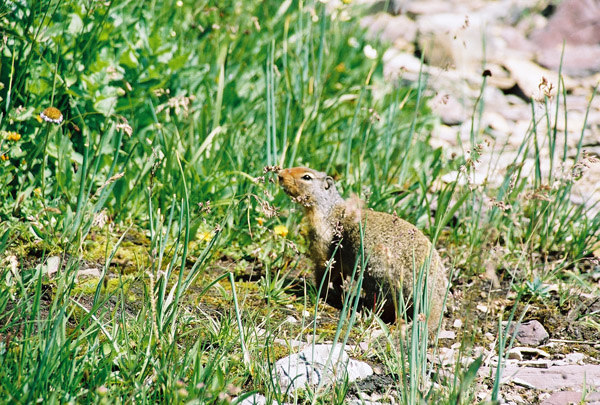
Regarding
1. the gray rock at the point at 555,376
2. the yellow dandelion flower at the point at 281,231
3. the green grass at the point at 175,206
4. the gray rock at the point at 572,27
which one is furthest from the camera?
the gray rock at the point at 572,27

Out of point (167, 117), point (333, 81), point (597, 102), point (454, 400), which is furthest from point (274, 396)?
point (597, 102)

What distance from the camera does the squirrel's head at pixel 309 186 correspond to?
3.90 m

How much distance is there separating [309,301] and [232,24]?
10.0 feet

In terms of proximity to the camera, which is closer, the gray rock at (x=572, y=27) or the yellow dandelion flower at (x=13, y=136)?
the yellow dandelion flower at (x=13, y=136)

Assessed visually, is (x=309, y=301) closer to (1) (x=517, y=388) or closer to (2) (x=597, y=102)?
(1) (x=517, y=388)

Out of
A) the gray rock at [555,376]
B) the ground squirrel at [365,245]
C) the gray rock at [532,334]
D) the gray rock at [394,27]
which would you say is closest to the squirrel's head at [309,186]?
the ground squirrel at [365,245]

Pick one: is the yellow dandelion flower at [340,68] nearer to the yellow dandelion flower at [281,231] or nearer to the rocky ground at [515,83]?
the rocky ground at [515,83]

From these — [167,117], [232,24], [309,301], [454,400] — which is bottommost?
[309,301]

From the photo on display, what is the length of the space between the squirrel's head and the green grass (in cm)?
19

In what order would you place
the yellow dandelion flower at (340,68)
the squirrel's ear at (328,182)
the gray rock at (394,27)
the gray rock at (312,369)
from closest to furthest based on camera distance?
the gray rock at (312,369) < the squirrel's ear at (328,182) < the yellow dandelion flower at (340,68) < the gray rock at (394,27)

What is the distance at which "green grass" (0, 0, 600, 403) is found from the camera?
2.59 meters

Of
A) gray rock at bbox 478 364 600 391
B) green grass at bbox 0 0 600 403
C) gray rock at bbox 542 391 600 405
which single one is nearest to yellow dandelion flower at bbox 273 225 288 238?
green grass at bbox 0 0 600 403

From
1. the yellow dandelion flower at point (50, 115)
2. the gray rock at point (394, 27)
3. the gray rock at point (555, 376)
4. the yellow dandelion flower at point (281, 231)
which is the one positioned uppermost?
the yellow dandelion flower at point (50, 115)

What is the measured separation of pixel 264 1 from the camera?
6480 mm
